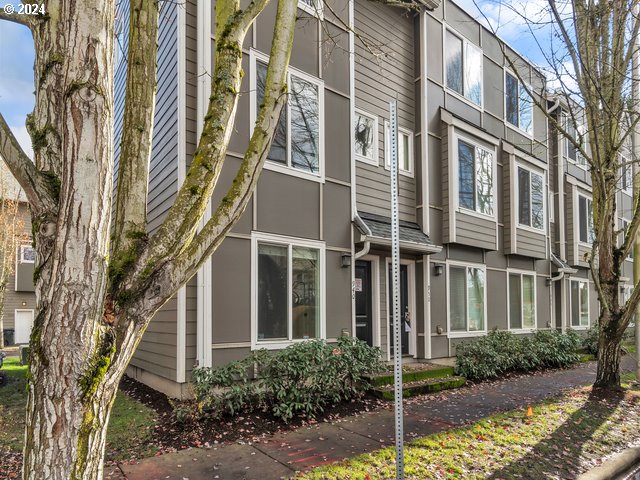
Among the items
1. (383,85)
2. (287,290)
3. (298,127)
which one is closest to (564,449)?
(287,290)

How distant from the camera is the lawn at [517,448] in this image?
14.5 feet

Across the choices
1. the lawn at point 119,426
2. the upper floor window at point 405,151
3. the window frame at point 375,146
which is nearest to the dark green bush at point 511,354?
the upper floor window at point 405,151

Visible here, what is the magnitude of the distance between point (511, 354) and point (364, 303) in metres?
3.82

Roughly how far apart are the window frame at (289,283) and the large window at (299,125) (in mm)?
1264

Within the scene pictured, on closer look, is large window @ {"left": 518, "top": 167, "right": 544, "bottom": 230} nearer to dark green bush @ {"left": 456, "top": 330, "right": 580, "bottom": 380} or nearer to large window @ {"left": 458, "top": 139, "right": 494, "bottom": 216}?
large window @ {"left": 458, "top": 139, "right": 494, "bottom": 216}

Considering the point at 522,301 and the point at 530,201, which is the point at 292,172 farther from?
the point at 522,301

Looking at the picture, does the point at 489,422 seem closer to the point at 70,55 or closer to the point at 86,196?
the point at 86,196

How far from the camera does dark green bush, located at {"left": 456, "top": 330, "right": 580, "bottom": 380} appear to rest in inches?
375

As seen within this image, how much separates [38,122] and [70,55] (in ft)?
1.27

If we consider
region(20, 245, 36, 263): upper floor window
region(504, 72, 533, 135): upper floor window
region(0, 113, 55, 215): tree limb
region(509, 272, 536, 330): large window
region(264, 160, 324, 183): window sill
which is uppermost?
region(504, 72, 533, 135): upper floor window

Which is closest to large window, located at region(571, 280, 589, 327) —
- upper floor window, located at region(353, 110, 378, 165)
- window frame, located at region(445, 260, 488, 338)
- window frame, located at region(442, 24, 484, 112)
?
window frame, located at region(445, 260, 488, 338)

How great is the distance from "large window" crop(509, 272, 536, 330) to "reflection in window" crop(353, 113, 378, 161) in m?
6.07

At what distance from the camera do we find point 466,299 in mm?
11531

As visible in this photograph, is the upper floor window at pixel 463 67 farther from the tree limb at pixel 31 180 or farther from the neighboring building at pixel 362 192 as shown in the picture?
the tree limb at pixel 31 180
